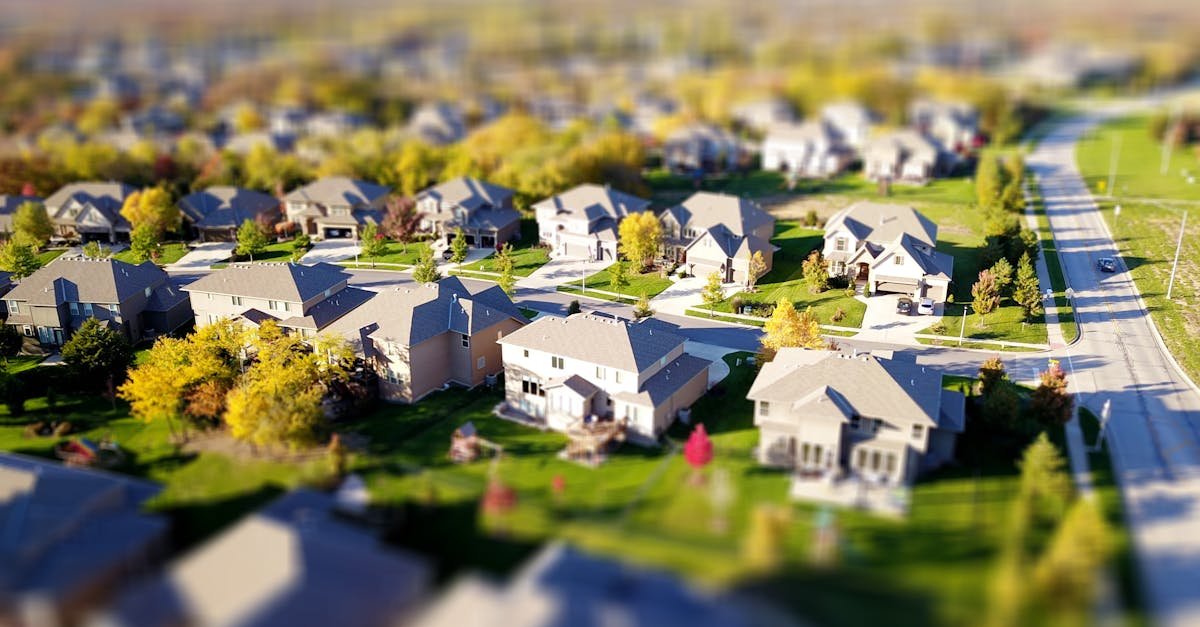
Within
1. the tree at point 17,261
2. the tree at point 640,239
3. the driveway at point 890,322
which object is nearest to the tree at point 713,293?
the tree at point 640,239

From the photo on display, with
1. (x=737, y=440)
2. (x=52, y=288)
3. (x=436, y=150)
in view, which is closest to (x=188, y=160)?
(x=436, y=150)

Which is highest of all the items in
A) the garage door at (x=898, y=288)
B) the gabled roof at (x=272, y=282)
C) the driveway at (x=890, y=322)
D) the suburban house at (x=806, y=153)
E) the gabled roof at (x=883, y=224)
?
the suburban house at (x=806, y=153)

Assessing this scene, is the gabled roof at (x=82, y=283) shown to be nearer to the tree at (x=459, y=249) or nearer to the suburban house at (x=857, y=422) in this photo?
the tree at (x=459, y=249)

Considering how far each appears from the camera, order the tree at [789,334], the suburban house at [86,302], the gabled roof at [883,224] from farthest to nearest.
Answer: the gabled roof at [883,224] < the suburban house at [86,302] < the tree at [789,334]

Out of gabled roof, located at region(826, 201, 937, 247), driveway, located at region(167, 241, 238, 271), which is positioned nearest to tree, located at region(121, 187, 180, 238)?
driveway, located at region(167, 241, 238, 271)

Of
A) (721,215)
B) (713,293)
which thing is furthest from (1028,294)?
(721,215)

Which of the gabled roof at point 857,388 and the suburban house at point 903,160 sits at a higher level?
the suburban house at point 903,160

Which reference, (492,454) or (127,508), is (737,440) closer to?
(492,454)

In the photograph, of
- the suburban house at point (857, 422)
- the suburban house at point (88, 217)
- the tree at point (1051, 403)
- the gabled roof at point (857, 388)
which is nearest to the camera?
the suburban house at point (857, 422)
